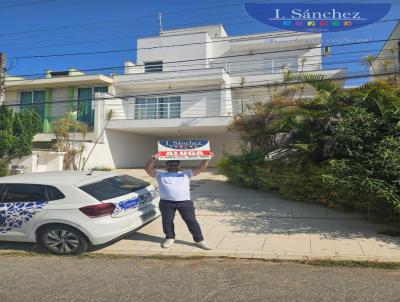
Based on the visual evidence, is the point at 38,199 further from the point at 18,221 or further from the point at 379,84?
the point at 379,84

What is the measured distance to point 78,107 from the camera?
2541 cm

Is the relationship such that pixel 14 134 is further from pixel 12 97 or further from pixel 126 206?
pixel 126 206

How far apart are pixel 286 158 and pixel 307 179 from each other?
3.43 ft

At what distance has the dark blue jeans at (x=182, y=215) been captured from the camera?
23.0ft

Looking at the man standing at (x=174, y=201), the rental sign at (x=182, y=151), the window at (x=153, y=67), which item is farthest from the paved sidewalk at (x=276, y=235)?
the window at (x=153, y=67)

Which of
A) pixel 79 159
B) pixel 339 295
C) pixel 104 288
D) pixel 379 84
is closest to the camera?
pixel 339 295

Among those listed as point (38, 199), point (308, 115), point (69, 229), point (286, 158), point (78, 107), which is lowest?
point (69, 229)

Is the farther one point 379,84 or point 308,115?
point 308,115

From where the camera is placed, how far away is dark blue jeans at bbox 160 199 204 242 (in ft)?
23.0

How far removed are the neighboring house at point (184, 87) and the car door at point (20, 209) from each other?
1513 centimetres

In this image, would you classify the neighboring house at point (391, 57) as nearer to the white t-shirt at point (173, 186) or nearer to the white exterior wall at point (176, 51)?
the white exterior wall at point (176, 51)

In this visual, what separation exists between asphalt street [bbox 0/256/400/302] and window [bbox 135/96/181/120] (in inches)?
762

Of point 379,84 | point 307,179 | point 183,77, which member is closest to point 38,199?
point 307,179

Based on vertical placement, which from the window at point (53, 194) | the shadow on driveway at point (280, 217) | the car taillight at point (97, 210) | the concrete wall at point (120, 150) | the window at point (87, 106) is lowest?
the shadow on driveway at point (280, 217)
